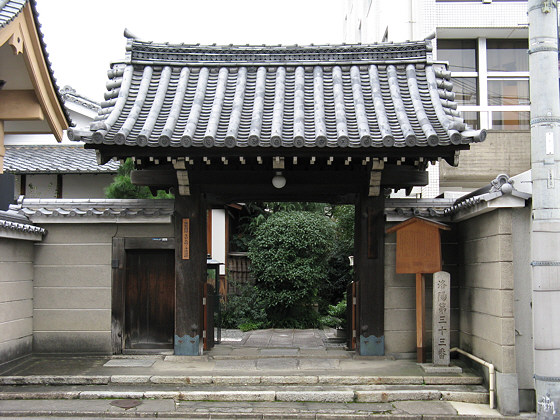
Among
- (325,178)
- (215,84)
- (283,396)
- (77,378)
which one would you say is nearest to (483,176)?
(325,178)

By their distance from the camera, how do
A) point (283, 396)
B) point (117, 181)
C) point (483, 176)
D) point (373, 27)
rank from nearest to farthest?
point (283, 396) < point (117, 181) < point (483, 176) < point (373, 27)

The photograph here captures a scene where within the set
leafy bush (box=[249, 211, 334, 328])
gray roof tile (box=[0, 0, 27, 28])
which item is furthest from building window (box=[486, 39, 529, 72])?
gray roof tile (box=[0, 0, 27, 28])

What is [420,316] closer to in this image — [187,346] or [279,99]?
[187,346]

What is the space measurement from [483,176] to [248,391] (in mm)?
9862

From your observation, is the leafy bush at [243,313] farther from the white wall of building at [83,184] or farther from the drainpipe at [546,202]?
the drainpipe at [546,202]

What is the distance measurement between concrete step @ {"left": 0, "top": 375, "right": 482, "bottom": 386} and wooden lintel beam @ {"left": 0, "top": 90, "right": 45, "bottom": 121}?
4.43 m

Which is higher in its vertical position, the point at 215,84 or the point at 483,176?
the point at 215,84

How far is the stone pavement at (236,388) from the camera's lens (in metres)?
9.34

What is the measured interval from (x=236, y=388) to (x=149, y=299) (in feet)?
10.1

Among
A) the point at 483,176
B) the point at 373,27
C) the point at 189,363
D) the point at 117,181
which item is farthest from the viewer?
the point at 373,27

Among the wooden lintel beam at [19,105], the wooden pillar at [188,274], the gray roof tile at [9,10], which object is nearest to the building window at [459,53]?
the wooden pillar at [188,274]

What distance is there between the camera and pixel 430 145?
1019cm

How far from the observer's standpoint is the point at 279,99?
11.8 metres

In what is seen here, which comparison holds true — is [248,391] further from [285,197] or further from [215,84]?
[215,84]
